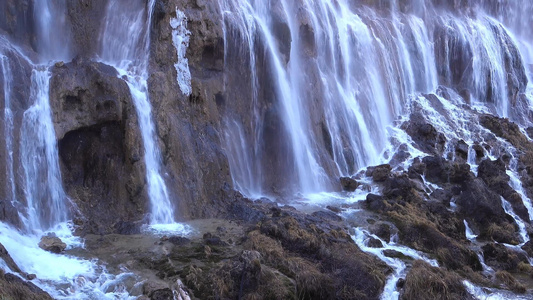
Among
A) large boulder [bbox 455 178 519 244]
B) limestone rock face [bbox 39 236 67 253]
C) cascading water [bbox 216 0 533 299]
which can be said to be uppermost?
cascading water [bbox 216 0 533 299]

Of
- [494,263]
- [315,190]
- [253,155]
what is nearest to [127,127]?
[253,155]

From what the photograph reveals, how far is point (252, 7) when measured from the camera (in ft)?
83.3

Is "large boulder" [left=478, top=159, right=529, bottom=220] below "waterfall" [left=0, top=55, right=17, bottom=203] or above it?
below

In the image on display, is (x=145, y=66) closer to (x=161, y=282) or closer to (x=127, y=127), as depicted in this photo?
(x=127, y=127)

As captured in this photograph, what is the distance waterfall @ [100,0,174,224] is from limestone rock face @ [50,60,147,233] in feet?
1.18

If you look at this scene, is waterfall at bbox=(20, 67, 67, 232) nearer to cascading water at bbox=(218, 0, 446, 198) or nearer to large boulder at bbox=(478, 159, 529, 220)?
cascading water at bbox=(218, 0, 446, 198)

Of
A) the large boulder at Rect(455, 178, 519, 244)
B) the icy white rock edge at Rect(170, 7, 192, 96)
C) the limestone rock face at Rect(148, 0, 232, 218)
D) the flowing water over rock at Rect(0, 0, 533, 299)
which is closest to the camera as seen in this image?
the flowing water over rock at Rect(0, 0, 533, 299)

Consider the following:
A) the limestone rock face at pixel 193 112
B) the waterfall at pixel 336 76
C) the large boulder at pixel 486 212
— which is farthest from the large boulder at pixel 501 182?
the limestone rock face at pixel 193 112

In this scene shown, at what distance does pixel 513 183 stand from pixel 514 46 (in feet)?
61.0

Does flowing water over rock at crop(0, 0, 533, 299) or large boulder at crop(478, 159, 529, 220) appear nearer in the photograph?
flowing water over rock at crop(0, 0, 533, 299)

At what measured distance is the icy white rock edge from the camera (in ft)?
67.8

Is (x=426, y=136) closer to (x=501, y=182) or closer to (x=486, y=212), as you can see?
(x=501, y=182)

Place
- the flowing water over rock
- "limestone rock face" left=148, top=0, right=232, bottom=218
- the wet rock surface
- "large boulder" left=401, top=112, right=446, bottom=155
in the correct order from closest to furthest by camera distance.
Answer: the wet rock surface, the flowing water over rock, "limestone rock face" left=148, top=0, right=232, bottom=218, "large boulder" left=401, top=112, right=446, bottom=155

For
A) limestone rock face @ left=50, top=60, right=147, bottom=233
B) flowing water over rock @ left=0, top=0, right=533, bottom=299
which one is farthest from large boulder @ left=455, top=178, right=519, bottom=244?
limestone rock face @ left=50, top=60, right=147, bottom=233
